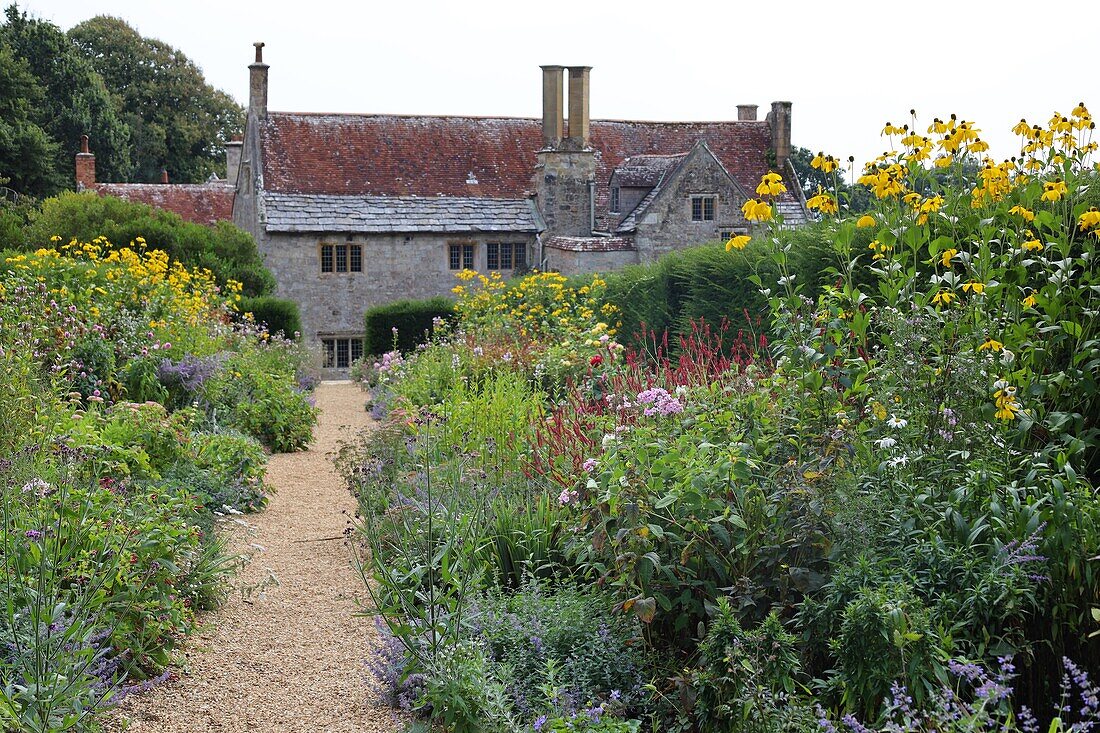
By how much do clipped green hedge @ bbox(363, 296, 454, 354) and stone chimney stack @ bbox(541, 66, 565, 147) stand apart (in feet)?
25.5

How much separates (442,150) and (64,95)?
14816 millimetres

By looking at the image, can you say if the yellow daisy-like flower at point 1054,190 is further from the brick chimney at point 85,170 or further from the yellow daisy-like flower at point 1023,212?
the brick chimney at point 85,170

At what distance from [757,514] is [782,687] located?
70cm

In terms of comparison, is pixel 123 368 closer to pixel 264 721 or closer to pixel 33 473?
pixel 33 473

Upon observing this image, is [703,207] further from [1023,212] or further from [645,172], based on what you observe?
[1023,212]

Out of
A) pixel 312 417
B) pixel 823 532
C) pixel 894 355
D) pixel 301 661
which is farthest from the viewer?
pixel 312 417

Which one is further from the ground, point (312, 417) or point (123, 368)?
point (123, 368)

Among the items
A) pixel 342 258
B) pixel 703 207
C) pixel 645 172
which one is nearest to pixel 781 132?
pixel 645 172

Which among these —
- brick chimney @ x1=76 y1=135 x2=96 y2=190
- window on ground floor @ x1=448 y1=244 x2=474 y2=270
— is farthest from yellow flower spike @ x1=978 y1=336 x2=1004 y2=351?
brick chimney @ x1=76 y1=135 x2=96 y2=190

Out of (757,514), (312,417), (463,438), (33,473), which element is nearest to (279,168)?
(312,417)

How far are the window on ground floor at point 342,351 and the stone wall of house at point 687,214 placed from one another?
8.09 m

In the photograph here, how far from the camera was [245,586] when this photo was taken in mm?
6418

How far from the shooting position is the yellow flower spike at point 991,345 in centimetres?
436

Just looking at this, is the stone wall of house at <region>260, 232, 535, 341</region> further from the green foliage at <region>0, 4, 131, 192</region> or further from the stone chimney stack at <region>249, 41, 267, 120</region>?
the green foliage at <region>0, 4, 131, 192</region>
